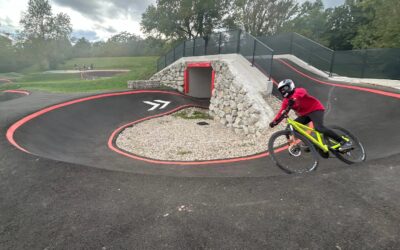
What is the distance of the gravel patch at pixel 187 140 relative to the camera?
325 inches

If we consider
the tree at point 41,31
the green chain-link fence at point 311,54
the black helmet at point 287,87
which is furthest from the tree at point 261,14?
the tree at point 41,31

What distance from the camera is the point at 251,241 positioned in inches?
105

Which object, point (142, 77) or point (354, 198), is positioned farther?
point (142, 77)

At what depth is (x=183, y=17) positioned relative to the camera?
28750 millimetres

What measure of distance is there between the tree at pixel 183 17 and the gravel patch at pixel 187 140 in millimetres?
20173

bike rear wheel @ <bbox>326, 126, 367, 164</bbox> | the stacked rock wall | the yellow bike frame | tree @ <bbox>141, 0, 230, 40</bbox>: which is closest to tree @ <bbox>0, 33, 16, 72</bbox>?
tree @ <bbox>141, 0, 230, 40</bbox>

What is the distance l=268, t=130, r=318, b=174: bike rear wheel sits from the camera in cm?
514

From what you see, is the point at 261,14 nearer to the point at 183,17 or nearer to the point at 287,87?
the point at 183,17

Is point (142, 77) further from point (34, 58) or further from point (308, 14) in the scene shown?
point (308, 14)

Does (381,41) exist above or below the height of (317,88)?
above

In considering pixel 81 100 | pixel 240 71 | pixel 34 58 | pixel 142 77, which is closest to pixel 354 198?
pixel 240 71

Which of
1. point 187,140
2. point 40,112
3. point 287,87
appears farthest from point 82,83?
point 287,87

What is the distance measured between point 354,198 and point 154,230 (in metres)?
3.10

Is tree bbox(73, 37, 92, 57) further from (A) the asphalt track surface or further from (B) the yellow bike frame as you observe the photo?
(B) the yellow bike frame
